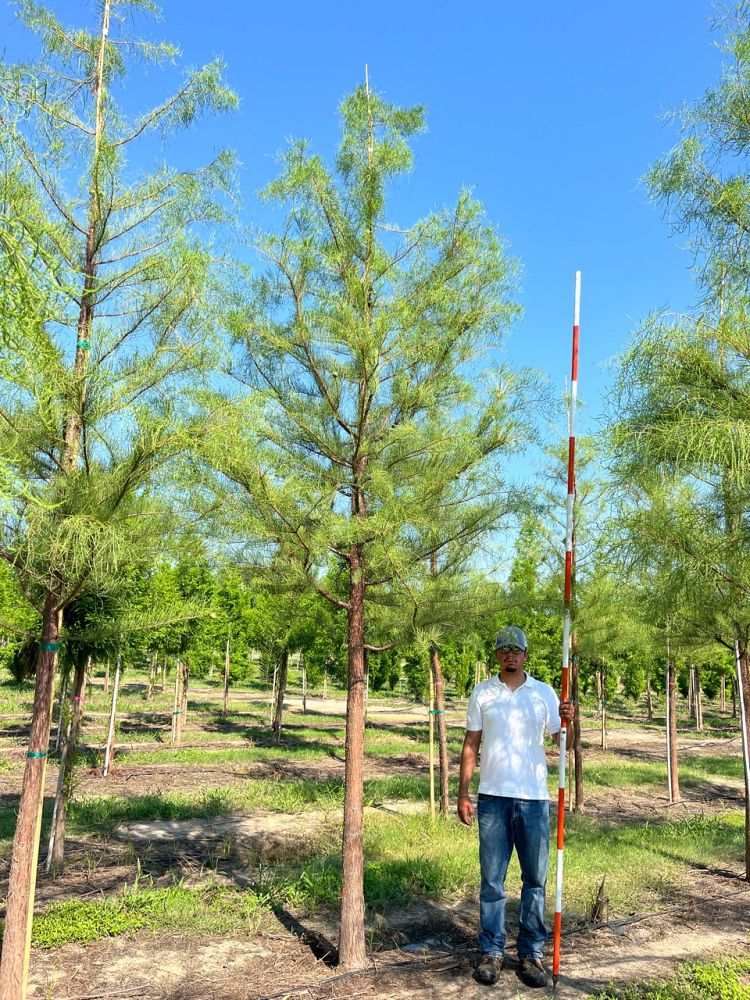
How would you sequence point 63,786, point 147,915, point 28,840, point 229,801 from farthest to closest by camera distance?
point 229,801 → point 63,786 → point 147,915 → point 28,840

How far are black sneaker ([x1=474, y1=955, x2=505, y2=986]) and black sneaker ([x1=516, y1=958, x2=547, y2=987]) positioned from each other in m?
0.12

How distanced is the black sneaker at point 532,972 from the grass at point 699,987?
279 mm

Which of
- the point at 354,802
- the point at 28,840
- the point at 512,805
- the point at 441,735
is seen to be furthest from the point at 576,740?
the point at 28,840

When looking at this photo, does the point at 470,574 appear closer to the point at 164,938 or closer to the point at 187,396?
the point at 187,396

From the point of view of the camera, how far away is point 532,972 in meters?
3.84

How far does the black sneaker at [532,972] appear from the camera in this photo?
3826 mm

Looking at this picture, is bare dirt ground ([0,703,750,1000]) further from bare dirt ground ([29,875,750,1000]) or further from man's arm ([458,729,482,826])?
man's arm ([458,729,482,826])

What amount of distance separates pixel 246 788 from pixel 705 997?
855 centimetres

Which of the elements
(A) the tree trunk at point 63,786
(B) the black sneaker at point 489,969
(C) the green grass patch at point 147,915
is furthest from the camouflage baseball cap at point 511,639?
(A) the tree trunk at point 63,786

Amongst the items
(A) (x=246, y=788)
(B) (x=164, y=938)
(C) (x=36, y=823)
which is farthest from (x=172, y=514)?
(A) (x=246, y=788)

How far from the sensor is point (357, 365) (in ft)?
17.1

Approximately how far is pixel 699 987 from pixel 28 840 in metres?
3.89

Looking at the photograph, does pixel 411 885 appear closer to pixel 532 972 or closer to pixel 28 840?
pixel 532 972

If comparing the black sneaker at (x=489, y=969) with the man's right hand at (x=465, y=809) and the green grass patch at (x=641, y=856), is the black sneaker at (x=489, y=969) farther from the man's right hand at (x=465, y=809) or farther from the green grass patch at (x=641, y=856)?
the green grass patch at (x=641, y=856)
